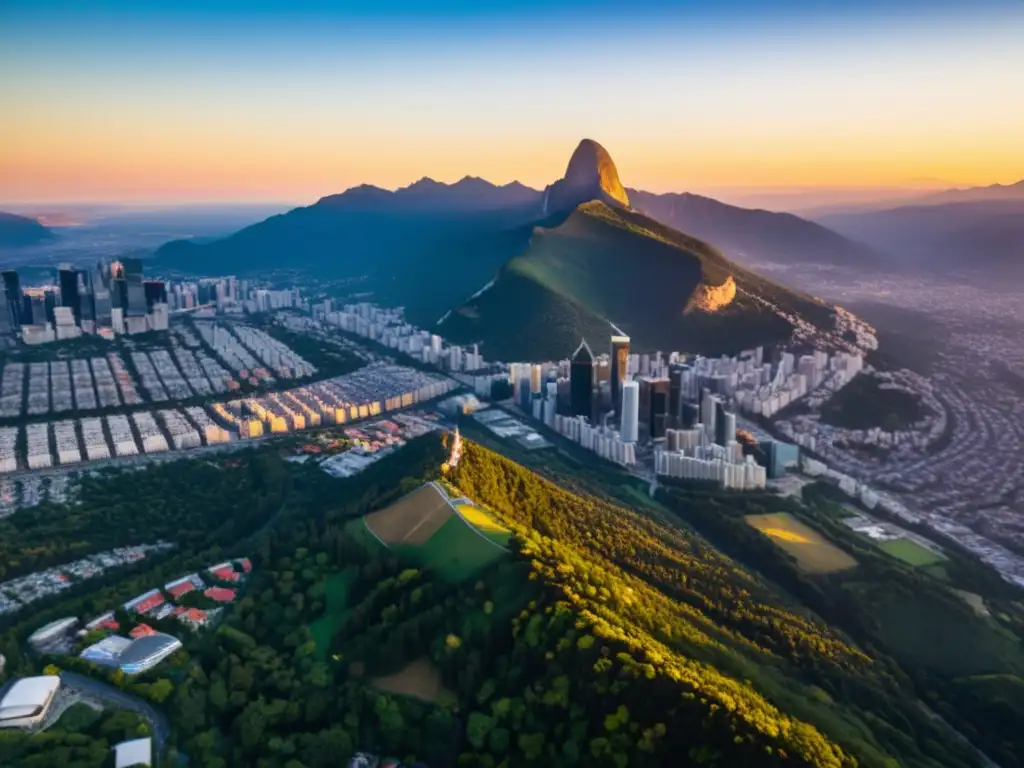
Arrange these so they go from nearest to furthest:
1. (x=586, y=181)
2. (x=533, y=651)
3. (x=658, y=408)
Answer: (x=533, y=651) → (x=658, y=408) → (x=586, y=181)

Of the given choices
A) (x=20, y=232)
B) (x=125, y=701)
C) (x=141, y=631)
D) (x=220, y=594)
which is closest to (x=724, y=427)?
(x=220, y=594)

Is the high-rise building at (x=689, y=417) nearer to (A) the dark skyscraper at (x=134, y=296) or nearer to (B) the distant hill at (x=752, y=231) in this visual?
(A) the dark skyscraper at (x=134, y=296)

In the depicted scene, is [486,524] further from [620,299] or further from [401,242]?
[401,242]

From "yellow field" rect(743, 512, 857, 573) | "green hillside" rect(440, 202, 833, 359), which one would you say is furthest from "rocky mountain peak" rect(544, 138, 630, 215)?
"yellow field" rect(743, 512, 857, 573)

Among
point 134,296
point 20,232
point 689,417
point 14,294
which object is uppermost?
point 20,232

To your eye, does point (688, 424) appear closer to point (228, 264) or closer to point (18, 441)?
point (18, 441)

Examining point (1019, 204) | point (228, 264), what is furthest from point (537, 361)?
point (1019, 204)
